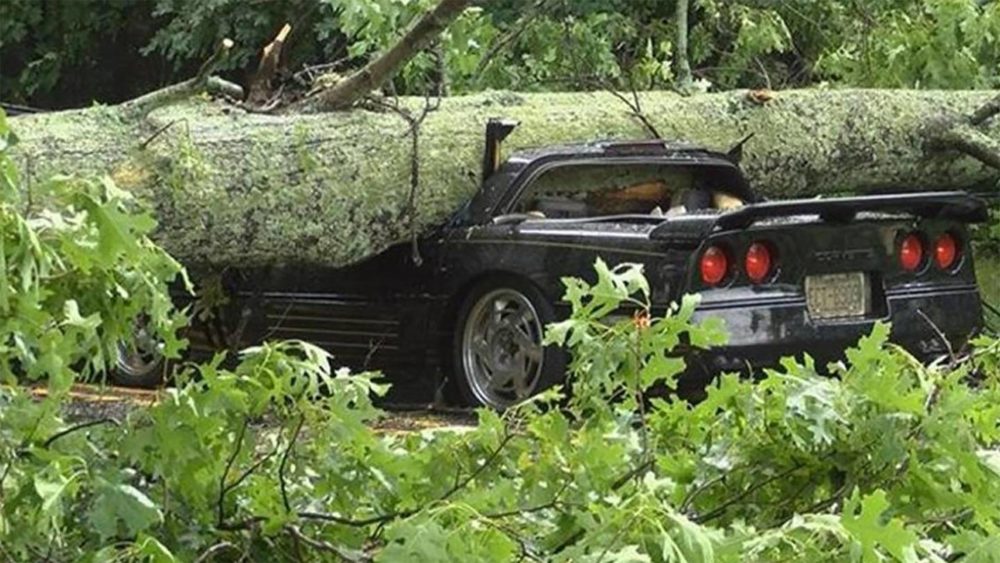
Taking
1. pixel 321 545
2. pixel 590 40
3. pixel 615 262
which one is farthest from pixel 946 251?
pixel 321 545

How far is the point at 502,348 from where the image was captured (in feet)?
23.4

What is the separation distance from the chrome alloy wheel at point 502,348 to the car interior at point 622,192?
458 millimetres

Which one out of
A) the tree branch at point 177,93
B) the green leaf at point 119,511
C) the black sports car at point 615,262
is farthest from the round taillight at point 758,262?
the green leaf at point 119,511

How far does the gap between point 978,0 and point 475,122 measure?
577 centimetres

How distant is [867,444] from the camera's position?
2.91 meters

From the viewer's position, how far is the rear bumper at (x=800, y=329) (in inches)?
259

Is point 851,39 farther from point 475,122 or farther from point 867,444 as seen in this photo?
point 867,444

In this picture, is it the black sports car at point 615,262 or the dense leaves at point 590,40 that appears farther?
the dense leaves at point 590,40

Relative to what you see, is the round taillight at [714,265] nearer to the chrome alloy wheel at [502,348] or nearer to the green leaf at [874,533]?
the chrome alloy wheel at [502,348]

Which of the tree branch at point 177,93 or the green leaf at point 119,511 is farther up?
the tree branch at point 177,93

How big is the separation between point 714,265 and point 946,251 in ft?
4.46

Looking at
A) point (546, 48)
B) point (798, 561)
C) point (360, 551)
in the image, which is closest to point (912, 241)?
point (546, 48)

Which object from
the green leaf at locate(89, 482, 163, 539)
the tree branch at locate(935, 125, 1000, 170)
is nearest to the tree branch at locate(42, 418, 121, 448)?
the green leaf at locate(89, 482, 163, 539)

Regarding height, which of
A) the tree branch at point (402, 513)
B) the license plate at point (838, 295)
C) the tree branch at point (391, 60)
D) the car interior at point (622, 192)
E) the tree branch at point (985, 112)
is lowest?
the license plate at point (838, 295)
